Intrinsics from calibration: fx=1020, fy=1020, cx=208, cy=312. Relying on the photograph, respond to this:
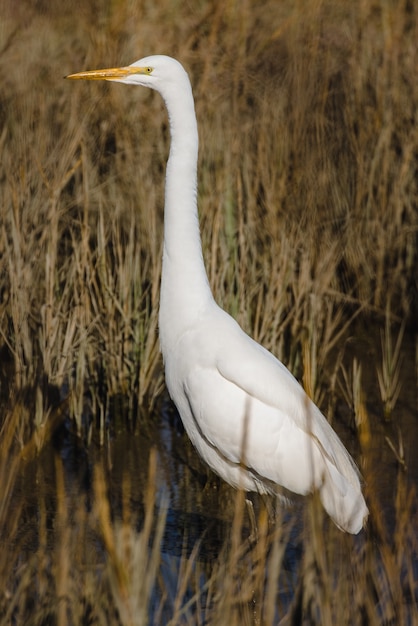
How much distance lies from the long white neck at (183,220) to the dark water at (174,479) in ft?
2.06

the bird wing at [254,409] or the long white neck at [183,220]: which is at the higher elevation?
the long white neck at [183,220]

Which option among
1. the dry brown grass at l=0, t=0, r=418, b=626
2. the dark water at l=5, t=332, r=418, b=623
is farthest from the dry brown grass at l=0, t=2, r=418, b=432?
the dark water at l=5, t=332, r=418, b=623

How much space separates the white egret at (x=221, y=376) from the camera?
3156 mm

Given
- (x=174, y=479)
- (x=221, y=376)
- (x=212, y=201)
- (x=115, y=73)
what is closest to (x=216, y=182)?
(x=212, y=201)

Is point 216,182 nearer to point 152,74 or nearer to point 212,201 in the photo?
point 212,201

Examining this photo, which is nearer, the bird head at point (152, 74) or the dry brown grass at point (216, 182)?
the bird head at point (152, 74)

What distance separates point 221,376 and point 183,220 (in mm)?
506

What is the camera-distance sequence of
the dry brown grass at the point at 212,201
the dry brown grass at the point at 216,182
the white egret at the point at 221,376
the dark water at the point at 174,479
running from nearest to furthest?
the white egret at the point at 221,376 → the dark water at the point at 174,479 → the dry brown grass at the point at 212,201 → the dry brown grass at the point at 216,182

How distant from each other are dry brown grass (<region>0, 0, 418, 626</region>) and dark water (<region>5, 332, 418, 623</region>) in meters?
0.05

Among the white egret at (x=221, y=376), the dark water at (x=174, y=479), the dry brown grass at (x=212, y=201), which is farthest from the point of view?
the dry brown grass at (x=212, y=201)

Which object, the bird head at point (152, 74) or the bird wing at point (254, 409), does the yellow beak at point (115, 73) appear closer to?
the bird head at point (152, 74)

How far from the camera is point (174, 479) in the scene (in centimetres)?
404

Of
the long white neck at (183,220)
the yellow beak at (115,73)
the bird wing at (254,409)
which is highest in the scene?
the yellow beak at (115,73)

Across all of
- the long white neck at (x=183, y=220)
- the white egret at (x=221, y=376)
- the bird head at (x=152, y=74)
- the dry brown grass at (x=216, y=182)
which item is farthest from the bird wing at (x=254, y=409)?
the dry brown grass at (x=216, y=182)
